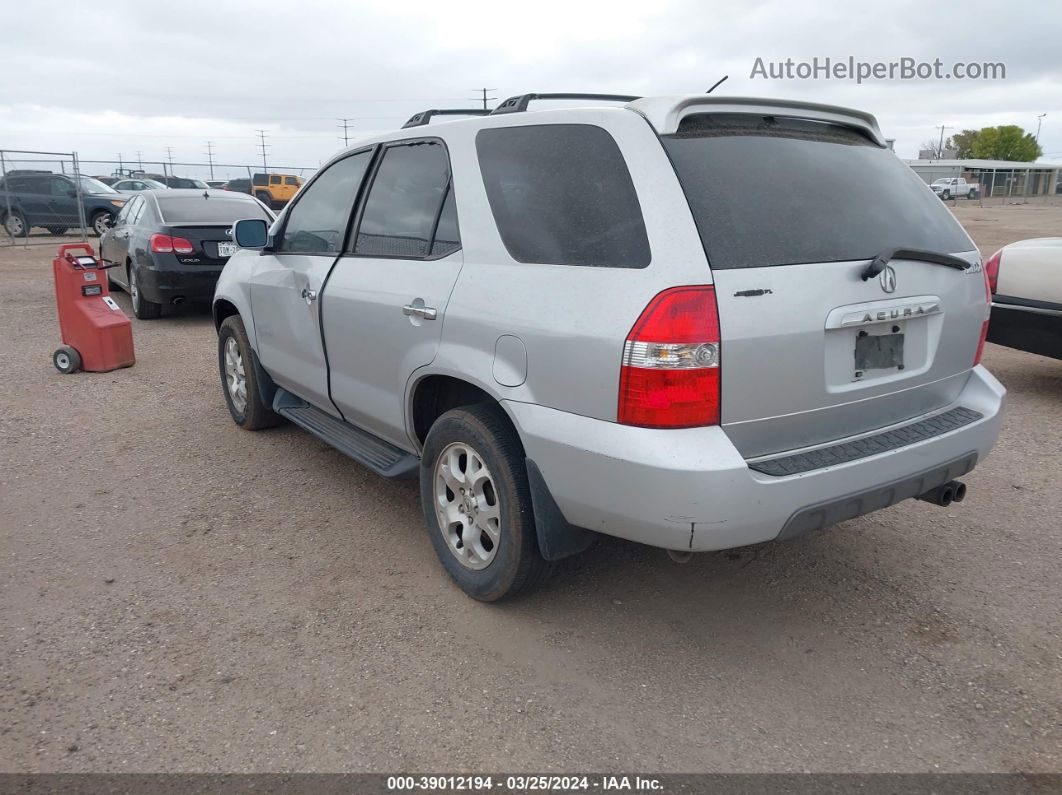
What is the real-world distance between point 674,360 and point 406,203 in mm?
1715

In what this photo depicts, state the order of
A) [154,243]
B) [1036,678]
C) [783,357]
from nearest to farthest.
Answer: [783,357], [1036,678], [154,243]

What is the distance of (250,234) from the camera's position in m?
4.86

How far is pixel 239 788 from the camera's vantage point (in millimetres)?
2326

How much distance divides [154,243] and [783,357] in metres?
8.36

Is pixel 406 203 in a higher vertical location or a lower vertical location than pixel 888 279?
higher

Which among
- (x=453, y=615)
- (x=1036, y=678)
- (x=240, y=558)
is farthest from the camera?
(x=240, y=558)

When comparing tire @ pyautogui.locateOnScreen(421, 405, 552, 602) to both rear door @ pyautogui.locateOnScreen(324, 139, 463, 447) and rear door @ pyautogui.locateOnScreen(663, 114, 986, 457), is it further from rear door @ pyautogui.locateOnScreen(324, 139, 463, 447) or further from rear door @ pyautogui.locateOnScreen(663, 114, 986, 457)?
rear door @ pyautogui.locateOnScreen(663, 114, 986, 457)

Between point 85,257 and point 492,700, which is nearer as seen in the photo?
point 492,700

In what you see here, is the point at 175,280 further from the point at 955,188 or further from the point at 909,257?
the point at 955,188

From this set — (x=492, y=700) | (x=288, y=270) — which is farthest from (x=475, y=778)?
(x=288, y=270)

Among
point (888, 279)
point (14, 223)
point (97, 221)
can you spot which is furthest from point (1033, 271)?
point (14, 223)

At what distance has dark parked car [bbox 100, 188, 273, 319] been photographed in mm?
9094

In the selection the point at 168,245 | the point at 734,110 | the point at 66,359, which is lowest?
the point at 66,359

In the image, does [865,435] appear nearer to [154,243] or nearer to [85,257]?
[85,257]
